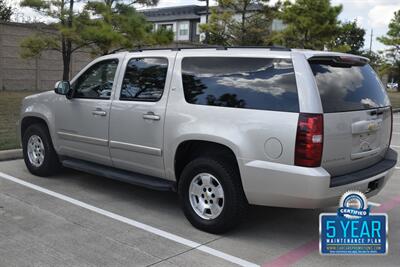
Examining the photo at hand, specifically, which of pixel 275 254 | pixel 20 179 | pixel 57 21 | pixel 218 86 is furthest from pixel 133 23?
pixel 275 254

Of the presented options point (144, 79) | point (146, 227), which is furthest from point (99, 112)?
point (146, 227)

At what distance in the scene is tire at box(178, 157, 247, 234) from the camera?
434 centimetres

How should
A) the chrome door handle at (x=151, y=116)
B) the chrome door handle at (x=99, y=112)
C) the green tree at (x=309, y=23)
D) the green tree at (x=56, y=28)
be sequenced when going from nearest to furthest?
1. the chrome door handle at (x=151, y=116)
2. the chrome door handle at (x=99, y=112)
3. the green tree at (x=56, y=28)
4. the green tree at (x=309, y=23)

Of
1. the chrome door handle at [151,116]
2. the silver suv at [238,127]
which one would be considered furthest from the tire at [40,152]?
the chrome door handle at [151,116]

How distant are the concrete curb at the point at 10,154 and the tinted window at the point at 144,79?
10.4 feet

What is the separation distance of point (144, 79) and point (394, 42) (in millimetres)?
37919

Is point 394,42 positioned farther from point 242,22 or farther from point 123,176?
point 123,176

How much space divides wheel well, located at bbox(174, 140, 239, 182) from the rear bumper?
310 millimetres

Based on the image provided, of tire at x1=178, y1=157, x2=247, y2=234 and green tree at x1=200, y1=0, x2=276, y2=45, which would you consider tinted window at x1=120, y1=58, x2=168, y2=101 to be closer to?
tire at x1=178, y1=157, x2=247, y2=234

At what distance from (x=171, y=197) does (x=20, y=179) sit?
7.31 feet

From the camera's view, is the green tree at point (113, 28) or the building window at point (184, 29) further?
the building window at point (184, 29)

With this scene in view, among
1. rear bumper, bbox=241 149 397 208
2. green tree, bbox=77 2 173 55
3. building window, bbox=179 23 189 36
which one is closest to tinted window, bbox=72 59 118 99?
rear bumper, bbox=241 149 397 208

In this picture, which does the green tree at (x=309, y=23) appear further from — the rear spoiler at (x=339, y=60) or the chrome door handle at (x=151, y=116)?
the chrome door handle at (x=151, y=116)

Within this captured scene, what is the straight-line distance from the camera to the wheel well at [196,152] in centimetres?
448
